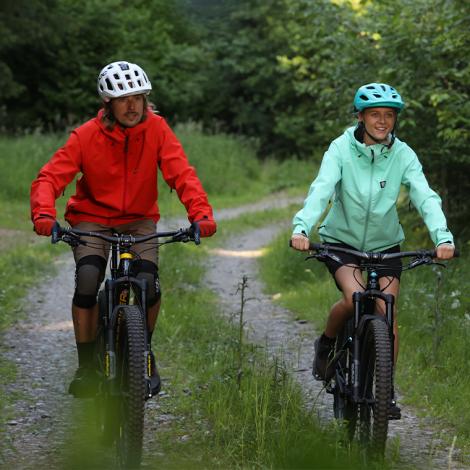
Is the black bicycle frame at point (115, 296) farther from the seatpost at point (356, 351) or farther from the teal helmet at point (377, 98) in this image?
the teal helmet at point (377, 98)

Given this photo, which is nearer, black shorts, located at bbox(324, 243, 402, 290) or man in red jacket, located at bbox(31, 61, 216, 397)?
black shorts, located at bbox(324, 243, 402, 290)

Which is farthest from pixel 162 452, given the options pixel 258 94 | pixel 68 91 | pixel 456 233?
pixel 258 94

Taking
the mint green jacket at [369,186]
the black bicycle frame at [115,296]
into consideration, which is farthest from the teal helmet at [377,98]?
the black bicycle frame at [115,296]

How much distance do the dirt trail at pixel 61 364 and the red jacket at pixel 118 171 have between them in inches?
45.2

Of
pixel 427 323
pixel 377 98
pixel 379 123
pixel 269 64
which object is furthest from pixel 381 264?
pixel 269 64

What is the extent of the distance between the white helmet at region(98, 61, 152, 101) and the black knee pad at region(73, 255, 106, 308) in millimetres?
821

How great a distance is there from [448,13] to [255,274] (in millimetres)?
4484

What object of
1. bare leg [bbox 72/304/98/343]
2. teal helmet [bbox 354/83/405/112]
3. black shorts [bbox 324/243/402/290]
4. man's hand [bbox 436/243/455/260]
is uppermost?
teal helmet [bbox 354/83/405/112]

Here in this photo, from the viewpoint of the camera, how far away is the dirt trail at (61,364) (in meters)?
4.92

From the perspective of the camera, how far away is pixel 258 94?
33.8 metres

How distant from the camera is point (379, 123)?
481 cm

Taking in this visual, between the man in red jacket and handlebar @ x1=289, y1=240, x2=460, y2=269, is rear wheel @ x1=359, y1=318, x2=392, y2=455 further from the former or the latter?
the man in red jacket

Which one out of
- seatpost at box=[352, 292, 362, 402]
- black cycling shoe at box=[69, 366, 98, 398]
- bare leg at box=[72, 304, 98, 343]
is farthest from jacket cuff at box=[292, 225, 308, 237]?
black cycling shoe at box=[69, 366, 98, 398]

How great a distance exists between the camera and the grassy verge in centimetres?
582
